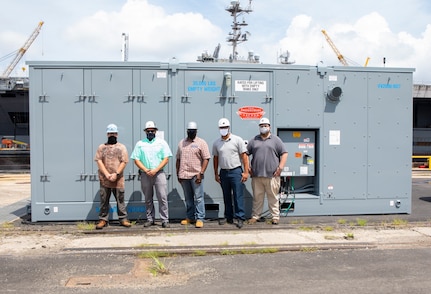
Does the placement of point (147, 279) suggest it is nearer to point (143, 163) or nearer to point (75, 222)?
point (143, 163)

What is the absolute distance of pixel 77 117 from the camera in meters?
7.81

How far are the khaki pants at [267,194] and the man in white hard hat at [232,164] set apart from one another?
328mm

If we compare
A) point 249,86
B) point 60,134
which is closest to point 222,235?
point 249,86

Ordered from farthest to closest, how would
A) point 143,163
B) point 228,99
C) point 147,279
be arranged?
point 228,99, point 143,163, point 147,279

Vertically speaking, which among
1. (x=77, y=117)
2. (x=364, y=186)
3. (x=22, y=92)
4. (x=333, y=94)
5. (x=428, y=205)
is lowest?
(x=428, y=205)

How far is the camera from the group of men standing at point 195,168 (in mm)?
7328

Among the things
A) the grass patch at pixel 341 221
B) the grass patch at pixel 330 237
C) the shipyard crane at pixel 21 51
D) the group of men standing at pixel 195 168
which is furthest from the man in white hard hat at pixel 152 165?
the shipyard crane at pixel 21 51

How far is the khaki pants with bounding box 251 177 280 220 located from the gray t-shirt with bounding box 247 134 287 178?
15cm

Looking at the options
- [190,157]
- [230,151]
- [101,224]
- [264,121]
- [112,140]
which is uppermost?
[264,121]

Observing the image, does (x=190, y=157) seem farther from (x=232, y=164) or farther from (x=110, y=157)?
(x=110, y=157)

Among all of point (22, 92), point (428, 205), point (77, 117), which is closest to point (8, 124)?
point (22, 92)

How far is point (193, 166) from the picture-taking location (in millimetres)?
7422

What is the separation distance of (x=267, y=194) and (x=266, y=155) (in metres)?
0.80

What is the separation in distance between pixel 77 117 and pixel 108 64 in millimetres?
1215
